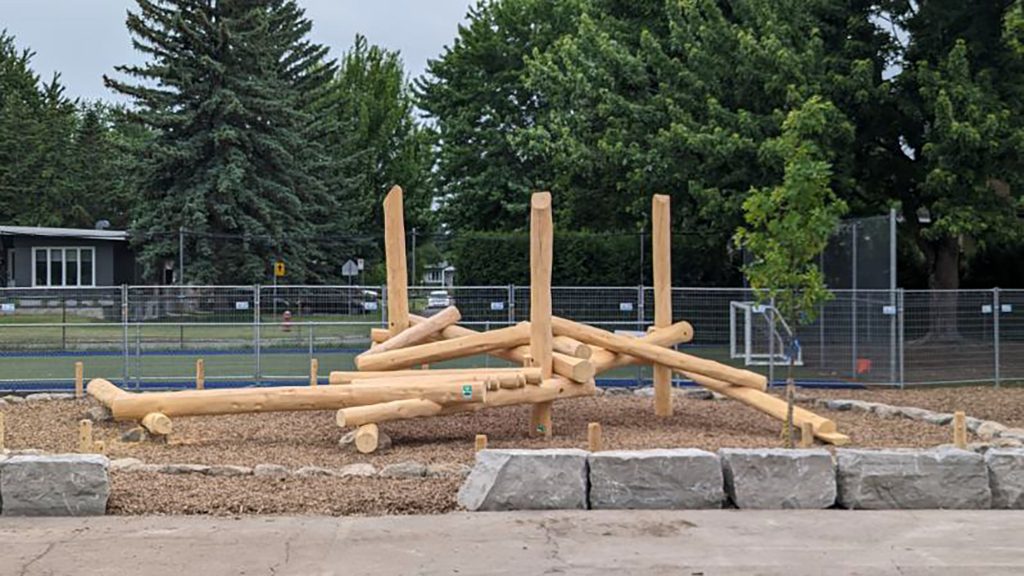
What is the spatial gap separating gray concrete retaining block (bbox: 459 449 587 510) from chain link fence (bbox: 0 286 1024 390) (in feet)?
29.5

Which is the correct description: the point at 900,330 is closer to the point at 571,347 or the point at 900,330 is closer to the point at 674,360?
the point at 674,360

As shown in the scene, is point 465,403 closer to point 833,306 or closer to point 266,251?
point 833,306

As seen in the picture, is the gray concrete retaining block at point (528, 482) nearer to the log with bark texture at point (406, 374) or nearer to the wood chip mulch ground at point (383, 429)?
the wood chip mulch ground at point (383, 429)

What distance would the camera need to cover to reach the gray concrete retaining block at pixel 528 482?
27.4 ft

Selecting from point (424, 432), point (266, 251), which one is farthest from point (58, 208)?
point (424, 432)

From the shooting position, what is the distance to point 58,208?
53.2m

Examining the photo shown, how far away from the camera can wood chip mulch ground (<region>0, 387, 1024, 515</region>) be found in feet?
28.0

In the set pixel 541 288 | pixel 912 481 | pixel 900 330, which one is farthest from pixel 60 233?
pixel 912 481

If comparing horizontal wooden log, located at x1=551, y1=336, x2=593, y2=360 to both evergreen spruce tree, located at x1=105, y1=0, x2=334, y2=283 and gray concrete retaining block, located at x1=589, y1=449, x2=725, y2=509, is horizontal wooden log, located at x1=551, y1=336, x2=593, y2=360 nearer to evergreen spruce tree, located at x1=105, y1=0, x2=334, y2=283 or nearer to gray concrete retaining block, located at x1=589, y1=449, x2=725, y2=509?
gray concrete retaining block, located at x1=589, y1=449, x2=725, y2=509

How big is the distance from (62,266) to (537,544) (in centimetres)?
3471

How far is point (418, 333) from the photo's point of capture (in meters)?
13.2

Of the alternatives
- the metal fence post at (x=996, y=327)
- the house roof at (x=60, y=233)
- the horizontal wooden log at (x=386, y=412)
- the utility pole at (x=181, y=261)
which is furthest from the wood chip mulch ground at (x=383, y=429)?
the house roof at (x=60, y=233)

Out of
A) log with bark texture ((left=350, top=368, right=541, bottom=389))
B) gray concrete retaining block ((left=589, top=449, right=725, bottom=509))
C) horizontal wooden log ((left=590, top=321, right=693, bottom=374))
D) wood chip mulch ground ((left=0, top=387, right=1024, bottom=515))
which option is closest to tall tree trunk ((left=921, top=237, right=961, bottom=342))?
wood chip mulch ground ((left=0, top=387, right=1024, bottom=515))

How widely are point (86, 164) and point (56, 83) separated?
25.3 feet
